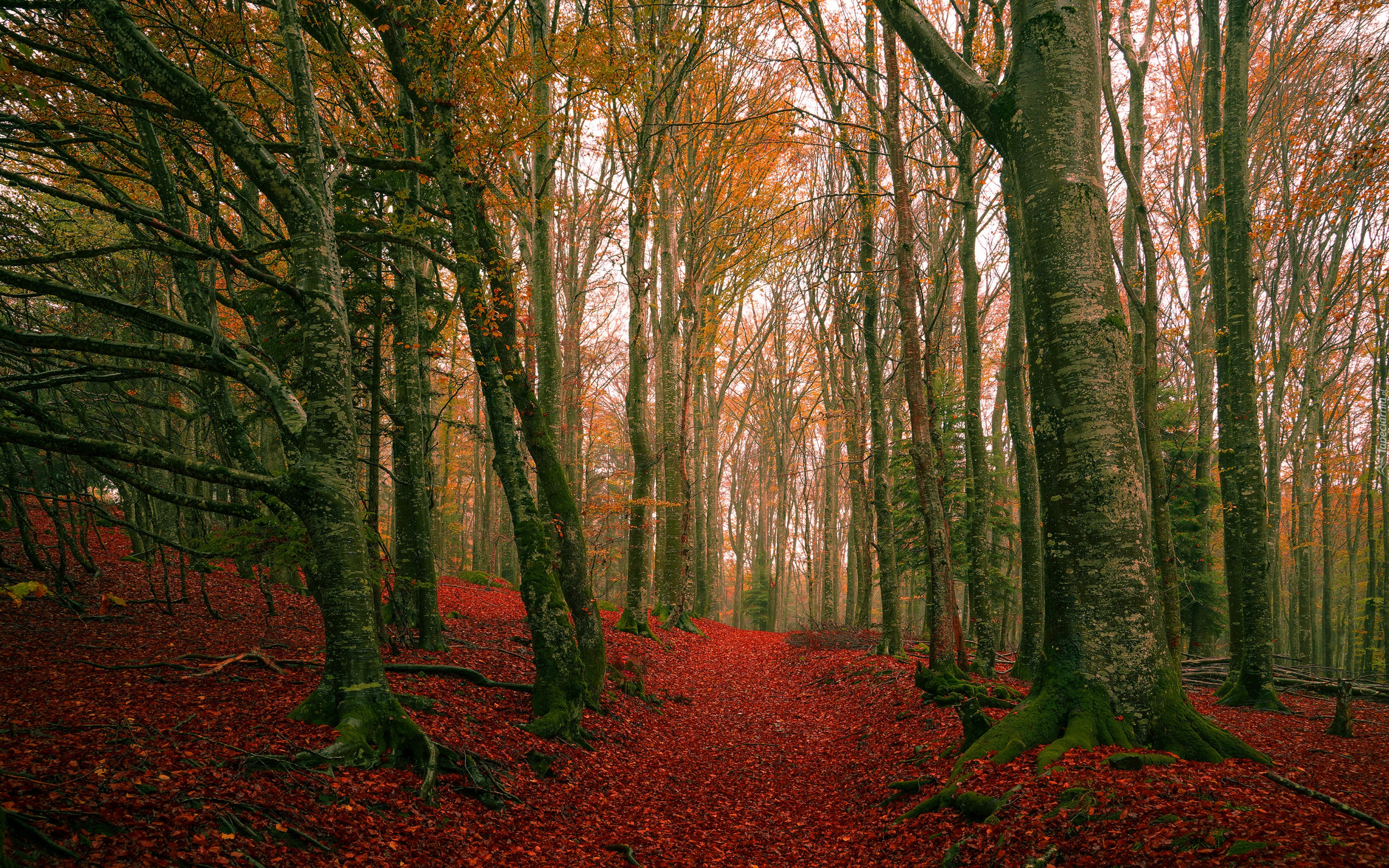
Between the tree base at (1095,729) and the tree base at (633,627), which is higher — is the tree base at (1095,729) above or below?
above

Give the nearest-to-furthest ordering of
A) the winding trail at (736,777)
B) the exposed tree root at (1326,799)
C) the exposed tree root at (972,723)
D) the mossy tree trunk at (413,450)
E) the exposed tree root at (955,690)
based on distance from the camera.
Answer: the exposed tree root at (1326,799) < the winding trail at (736,777) < the exposed tree root at (972,723) < the exposed tree root at (955,690) < the mossy tree trunk at (413,450)

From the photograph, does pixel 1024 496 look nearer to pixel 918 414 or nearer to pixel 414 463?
pixel 918 414

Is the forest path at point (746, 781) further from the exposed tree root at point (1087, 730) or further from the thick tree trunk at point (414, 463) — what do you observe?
the thick tree trunk at point (414, 463)

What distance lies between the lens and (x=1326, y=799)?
3152mm

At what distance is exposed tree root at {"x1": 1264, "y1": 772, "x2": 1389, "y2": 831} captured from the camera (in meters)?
2.94

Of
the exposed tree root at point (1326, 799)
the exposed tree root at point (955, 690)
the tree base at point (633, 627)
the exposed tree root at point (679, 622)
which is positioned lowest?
the exposed tree root at point (679, 622)

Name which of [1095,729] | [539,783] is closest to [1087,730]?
[1095,729]

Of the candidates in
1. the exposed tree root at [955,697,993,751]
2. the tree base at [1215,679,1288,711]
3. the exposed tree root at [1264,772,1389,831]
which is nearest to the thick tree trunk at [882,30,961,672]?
the exposed tree root at [955,697,993,751]

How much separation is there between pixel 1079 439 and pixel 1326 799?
2.32 metres

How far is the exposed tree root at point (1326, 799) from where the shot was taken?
116 inches

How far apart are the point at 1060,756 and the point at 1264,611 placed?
22.1 feet

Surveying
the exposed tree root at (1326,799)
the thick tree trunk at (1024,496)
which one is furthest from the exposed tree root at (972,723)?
the thick tree trunk at (1024,496)

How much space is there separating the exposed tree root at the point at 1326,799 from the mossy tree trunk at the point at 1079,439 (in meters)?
0.47

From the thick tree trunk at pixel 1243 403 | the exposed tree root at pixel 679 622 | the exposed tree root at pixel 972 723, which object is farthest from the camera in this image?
the exposed tree root at pixel 679 622
